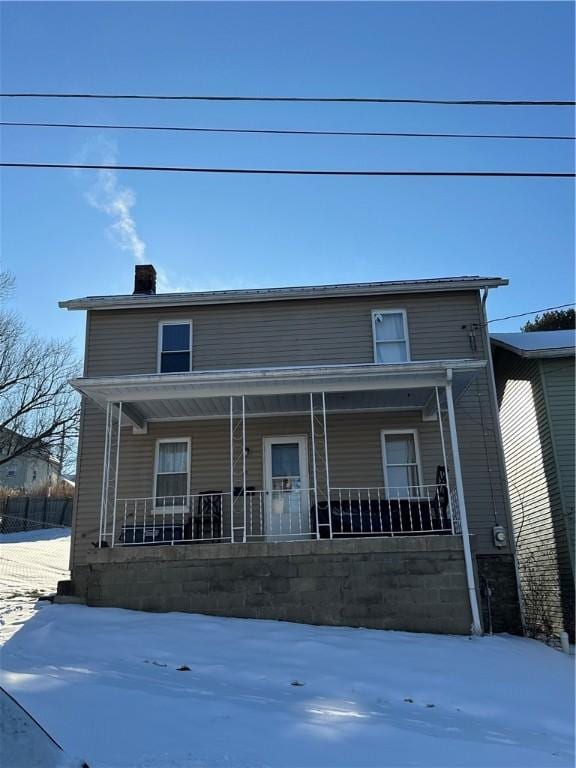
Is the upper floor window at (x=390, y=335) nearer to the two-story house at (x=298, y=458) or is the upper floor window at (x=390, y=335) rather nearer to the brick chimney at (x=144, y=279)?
the two-story house at (x=298, y=458)

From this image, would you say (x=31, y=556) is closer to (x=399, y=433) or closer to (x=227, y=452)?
(x=227, y=452)

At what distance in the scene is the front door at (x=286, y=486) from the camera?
1160cm

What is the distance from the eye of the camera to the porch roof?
10414 millimetres

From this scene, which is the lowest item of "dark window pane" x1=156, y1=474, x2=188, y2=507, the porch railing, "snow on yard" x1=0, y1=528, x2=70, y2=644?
"snow on yard" x1=0, y1=528, x2=70, y2=644

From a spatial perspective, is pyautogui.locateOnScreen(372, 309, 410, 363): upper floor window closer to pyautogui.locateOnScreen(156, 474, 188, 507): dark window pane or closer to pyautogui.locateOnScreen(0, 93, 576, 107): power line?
pyautogui.locateOnScreen(156, 474, 188, 507): dark window pane

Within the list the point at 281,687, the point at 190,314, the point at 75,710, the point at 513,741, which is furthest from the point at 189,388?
the point at 513,741

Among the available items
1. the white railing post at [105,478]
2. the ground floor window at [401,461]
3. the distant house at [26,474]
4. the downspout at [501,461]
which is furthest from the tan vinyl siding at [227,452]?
the distant house at [26,474]

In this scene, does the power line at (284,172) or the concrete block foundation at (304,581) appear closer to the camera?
the power line at (284,172)

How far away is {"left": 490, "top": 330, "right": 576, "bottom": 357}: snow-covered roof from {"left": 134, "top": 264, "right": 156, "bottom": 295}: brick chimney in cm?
777

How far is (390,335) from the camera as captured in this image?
1329 centimetres

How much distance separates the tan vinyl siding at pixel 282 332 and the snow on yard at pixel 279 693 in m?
5.55

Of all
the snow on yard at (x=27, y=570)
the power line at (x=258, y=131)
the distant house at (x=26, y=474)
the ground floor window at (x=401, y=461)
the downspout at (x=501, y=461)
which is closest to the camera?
the power line at (x=258, y=131)

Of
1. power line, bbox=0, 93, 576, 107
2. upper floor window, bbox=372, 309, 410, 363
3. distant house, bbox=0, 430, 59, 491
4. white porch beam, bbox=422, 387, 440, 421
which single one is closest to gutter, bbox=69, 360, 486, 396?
white porch beam, bbox=422, 387, 440, 421

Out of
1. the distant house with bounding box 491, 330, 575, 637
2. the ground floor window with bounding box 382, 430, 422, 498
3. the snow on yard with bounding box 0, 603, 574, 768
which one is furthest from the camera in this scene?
the ground floor window with bounding box 382, 430, 422, 498
